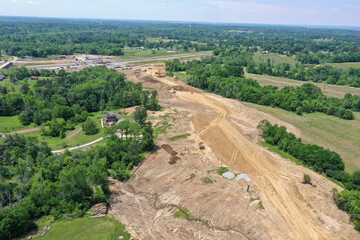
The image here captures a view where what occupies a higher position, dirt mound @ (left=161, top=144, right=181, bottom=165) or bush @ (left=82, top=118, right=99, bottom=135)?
bush @ (left=82, top=118, right=99, bottom=135)

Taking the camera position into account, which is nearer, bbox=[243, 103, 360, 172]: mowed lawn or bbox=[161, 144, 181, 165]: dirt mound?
bbox=[161, 144, 181, 165]: dirt mound

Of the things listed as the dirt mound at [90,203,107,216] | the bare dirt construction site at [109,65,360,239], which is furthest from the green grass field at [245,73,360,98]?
the dirt mound at [90,203,107,216]

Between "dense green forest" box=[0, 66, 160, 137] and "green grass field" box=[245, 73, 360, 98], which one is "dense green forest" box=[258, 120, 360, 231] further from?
"green grass field" box=[245, 73, 360, 98]

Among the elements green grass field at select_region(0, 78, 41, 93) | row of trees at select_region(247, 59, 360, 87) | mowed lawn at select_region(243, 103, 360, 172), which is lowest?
mowed lawn at select_region(243, 103, 360, 172)

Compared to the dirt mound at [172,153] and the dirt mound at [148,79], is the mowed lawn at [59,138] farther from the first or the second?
the dirt mound at [148,79]

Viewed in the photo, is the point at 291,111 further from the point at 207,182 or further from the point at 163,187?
the point at 163,187

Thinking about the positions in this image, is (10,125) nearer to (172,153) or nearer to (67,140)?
(67,140)

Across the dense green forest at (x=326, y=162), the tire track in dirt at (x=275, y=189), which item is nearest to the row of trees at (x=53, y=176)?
the tire track in dirt at (x=275, y=189)
